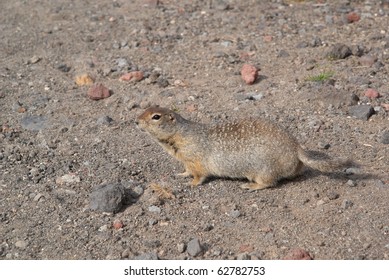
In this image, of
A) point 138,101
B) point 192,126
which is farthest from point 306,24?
point 192,126

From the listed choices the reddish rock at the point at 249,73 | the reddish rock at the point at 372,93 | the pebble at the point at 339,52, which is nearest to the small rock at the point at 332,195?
the reddish rock at the point at 372,93

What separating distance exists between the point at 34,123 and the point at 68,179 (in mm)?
1409

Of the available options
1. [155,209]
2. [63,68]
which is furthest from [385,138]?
[63,68]

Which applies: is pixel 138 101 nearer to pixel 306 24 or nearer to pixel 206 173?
pixel 206 173

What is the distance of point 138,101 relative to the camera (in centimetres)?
785

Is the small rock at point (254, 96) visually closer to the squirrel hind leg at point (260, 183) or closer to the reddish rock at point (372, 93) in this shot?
the reddish rock at point (372, 93)

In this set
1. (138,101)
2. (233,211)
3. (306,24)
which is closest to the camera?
(233,211)

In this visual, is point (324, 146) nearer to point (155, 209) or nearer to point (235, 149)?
point (235, 149)

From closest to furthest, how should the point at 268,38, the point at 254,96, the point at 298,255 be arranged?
the point at 298,255 < the point at 254,96 < the point at 268,38

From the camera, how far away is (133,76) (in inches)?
330

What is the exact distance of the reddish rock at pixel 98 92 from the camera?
796cm

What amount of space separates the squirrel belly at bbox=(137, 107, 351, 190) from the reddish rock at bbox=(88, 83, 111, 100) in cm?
197

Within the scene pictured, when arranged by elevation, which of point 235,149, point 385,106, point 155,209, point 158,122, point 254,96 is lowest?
point 254,96

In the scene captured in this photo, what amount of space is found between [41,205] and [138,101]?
2.31m
